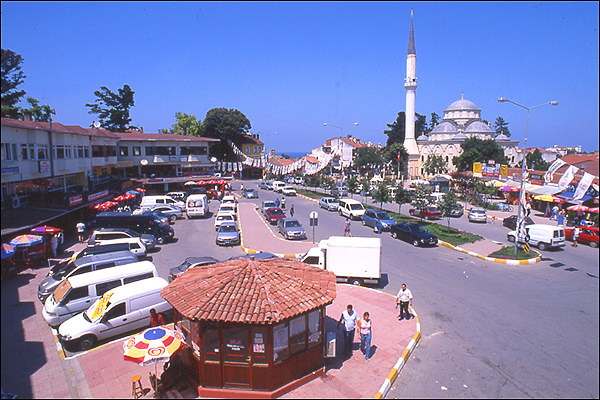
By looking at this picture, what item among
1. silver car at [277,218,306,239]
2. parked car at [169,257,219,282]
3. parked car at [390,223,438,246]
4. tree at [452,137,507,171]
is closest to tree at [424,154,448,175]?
tree at [452,137,507,171]

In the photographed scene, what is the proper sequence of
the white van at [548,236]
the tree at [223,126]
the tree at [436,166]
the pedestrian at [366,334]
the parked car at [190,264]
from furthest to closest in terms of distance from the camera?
1. the tree at [223,126]
2. the tree at [436,166]
3. the white van at [548,236]
4. the parked car at [190,264]
5. the pedestrian at [366,334]

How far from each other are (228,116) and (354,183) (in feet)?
124

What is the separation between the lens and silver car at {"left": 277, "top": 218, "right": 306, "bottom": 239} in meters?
25.1

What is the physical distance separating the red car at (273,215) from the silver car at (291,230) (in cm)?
389

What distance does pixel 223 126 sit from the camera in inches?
2965

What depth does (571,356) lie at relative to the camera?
243 inches

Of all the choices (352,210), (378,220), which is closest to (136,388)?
(378,220)

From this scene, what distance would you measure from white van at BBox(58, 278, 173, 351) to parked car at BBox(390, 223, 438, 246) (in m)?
15.8

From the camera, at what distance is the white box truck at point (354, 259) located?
15734mm

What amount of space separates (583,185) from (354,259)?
10.6 meters

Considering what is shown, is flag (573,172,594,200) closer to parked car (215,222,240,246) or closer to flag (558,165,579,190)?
flag (558,165,579,190)

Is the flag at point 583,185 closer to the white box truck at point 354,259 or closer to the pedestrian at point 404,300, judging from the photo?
the pedestrian at point 404,300

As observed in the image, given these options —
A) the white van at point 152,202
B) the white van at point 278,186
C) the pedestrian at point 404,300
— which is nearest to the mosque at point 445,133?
the white van at point 278,186

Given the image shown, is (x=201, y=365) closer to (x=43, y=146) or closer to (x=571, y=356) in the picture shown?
(x=571, y=356)
